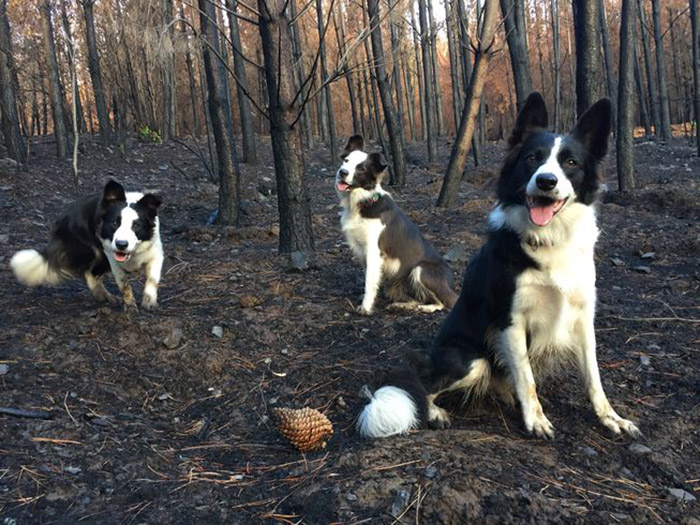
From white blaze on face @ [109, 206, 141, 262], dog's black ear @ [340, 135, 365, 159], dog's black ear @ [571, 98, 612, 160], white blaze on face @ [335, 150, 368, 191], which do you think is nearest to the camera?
dog's black ear @ [571, 98, 612, 160]

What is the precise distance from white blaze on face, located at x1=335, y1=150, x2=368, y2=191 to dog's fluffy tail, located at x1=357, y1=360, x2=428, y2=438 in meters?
3.01

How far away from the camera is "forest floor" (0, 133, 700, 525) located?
2.49 metres

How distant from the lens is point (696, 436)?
3115 mm

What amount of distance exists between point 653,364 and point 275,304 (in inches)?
126

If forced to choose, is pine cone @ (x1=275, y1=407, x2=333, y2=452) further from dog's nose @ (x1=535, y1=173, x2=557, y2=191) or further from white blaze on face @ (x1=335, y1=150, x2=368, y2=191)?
white blaze on face @ (x1=335, y1=150, x2=368, y2=191)

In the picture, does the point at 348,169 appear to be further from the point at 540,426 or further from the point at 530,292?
the point at 540,426

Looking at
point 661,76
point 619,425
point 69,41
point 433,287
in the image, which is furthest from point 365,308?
point 661,76

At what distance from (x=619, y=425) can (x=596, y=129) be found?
1.65 metres

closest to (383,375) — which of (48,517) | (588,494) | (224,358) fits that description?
(224,358)

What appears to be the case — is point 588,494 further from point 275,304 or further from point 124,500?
point 275,304

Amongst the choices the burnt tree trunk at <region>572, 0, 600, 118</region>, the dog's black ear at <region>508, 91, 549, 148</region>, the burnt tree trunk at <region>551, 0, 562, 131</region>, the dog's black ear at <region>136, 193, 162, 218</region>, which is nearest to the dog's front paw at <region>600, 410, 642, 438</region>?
the dog's black ear at <region>508, 91, 549, 148</region>

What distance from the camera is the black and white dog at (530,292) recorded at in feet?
10.2

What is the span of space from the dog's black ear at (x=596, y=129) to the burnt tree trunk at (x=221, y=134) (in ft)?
22.2

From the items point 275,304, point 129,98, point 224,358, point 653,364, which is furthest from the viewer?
point 129,98
